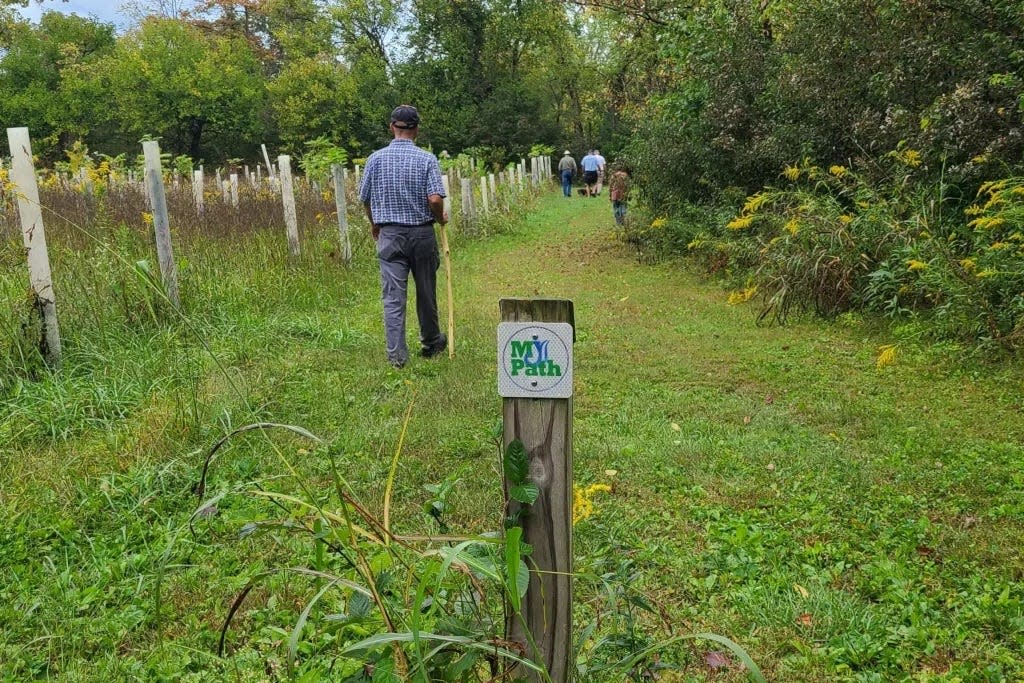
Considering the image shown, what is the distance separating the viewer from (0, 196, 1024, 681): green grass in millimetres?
2805

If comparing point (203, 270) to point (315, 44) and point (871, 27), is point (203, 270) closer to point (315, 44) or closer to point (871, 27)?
point (871, 27)

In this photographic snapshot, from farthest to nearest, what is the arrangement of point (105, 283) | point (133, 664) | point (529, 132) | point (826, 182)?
1. point (529, 132)
2. point (826, 182)
3. point (105, 283)
4. point (133, 664)

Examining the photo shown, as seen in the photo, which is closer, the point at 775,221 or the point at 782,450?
the point at 782,450

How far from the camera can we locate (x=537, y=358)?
180cm

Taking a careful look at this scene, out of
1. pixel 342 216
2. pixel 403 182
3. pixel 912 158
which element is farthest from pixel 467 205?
pixel 403 182

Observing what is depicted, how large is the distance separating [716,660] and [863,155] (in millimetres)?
7805

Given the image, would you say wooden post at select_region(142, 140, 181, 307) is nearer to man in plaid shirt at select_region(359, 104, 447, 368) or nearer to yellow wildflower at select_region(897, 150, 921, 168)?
man in plaid shirt at select_region(359, 104, 447, 368)

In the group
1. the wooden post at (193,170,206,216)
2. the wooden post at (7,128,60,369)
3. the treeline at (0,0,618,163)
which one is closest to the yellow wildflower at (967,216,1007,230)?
the wooden post at (7,128,60,369)

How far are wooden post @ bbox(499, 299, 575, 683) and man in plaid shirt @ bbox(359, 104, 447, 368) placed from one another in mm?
4466

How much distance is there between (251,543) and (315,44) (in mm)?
45294

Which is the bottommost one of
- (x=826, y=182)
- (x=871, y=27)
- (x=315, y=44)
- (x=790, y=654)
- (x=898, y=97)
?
(x=790, y=654)

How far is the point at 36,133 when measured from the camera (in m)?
36.3

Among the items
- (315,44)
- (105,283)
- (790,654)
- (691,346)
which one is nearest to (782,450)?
(790,654)

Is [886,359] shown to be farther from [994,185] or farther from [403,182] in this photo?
[403,182]
